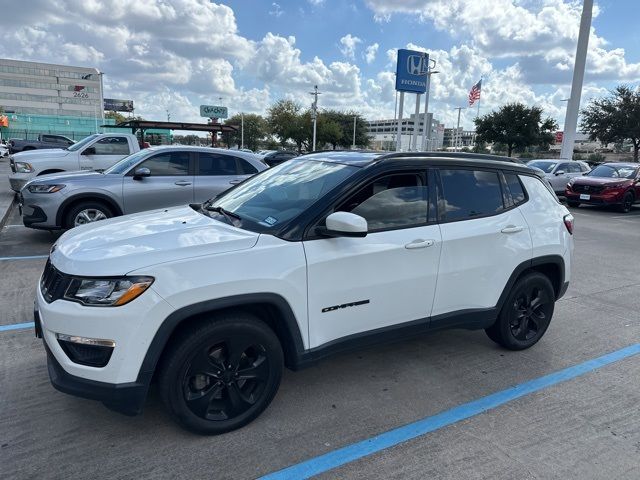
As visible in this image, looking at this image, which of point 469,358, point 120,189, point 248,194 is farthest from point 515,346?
point 120,189

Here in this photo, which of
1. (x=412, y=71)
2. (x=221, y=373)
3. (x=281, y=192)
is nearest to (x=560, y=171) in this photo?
(x=412, y=71)

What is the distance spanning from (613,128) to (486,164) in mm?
37095

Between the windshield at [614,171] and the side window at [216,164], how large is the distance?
46.1 feet

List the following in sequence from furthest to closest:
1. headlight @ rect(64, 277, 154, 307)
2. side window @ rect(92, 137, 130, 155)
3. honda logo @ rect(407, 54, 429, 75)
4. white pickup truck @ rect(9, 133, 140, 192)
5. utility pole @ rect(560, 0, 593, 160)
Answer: utility pole @ rect(560, 0, 593, 160) < honda logo @ rect(407, 54, 429, 75) < side window @ rect(92, 137, 130, 155) < white pickup truck @ rect(9, 133, 140, 192) < headlight @ rect(64, 277, 154, 307)

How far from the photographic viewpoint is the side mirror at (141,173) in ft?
24.8

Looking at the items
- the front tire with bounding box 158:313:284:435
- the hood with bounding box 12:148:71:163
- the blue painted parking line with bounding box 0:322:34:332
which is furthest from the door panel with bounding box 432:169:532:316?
the hood with bounding box 12:148:71:163

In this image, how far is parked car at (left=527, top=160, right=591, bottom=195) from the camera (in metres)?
18.2

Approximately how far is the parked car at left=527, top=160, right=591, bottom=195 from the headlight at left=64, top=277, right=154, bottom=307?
18260 mm

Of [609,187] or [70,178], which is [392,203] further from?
[609,187]

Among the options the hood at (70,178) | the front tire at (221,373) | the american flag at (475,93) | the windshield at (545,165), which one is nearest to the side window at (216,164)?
the hood at (70,178)

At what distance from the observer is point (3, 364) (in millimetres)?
3645

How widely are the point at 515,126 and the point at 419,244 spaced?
142 ft

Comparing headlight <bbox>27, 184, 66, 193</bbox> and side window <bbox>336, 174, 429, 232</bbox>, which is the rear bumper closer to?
side window <bbox>336, 174, 429, 232</bbox>

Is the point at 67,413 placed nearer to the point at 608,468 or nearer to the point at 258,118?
the point at 608,468
